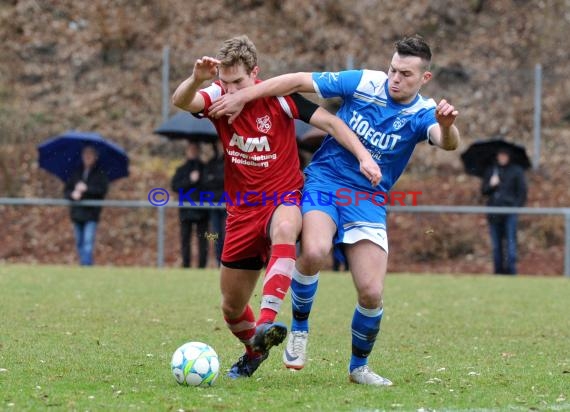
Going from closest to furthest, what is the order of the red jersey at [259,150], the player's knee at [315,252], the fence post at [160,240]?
1. the player's knee at [315,252]
2. the red jersey at [259,150]
3. the fence post at [160,240]

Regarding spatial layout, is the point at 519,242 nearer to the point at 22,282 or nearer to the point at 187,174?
the point at 187,174

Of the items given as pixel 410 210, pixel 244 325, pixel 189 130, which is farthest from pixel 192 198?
pixel 244 325

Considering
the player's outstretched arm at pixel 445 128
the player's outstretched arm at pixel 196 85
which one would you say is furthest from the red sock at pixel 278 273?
the player's outstretched arm at pixel 445 128

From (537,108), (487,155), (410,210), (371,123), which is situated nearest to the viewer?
(371,123)

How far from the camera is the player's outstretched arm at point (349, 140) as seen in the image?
19.9 ft

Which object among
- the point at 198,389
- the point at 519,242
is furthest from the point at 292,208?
the point at 519,242

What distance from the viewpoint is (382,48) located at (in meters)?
21.5

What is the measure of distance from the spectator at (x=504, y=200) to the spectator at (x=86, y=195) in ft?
20.5

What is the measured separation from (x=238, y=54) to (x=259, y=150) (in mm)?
600

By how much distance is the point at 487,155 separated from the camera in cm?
1680

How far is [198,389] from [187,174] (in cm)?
1059

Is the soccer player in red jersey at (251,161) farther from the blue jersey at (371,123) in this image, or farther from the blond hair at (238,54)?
the blue jersey at (371,123)

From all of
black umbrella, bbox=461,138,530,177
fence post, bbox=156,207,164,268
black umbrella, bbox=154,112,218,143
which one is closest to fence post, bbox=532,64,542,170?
black umbrella, bbox=461,138,530,177

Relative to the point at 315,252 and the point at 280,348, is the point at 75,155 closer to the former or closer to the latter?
the point at 280,348
